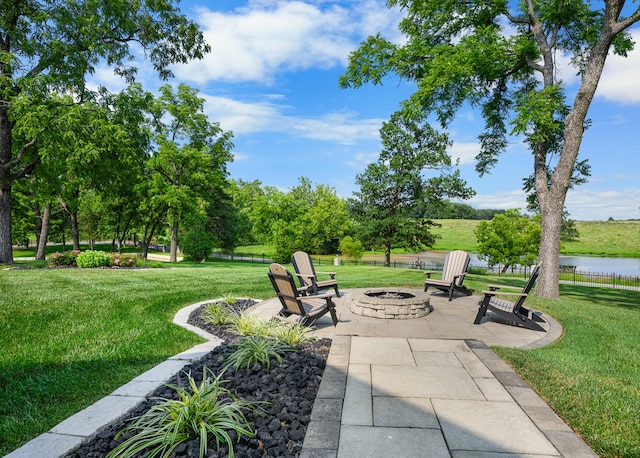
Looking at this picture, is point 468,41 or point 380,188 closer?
point 468,41

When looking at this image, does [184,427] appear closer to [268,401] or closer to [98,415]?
[268,401]

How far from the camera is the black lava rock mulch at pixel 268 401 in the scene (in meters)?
2.13

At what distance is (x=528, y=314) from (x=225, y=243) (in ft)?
90.7

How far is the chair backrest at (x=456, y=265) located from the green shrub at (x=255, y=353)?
5.83 meters

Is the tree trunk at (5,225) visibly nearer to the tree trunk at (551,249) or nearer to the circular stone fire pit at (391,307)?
the circular stone fire pit at (391,307)

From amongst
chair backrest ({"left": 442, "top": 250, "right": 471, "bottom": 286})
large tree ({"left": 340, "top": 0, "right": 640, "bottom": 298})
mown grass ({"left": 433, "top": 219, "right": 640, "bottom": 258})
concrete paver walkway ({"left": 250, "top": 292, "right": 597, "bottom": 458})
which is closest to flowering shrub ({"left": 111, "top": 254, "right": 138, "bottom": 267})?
large tree ({"left": 340, "top": 0, "right": 640, "bottom": 298})

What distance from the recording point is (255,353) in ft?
11.1

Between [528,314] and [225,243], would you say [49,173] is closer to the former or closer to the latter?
[225,243]

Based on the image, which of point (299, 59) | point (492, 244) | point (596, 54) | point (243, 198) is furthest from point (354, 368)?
point (243, 198)

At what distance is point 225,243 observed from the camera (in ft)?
100

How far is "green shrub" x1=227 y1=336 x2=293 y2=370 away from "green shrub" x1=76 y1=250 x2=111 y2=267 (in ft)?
45.0

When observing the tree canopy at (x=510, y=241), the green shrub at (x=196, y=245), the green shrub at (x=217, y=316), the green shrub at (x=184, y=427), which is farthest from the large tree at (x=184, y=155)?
the tree canopy at (x=510, y=241)

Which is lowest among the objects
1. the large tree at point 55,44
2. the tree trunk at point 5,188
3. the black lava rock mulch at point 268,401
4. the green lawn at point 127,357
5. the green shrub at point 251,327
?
the green lawn at point 127,357

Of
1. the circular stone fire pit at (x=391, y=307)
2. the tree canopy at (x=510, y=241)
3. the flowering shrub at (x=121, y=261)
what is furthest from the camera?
the tree canopy at (x=510, y=241)
